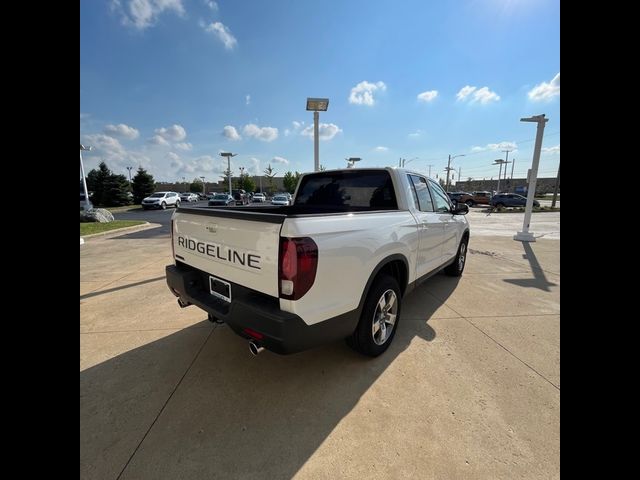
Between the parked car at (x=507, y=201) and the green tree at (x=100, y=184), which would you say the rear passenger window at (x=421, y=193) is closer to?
the parked car at (x=507, y=201)

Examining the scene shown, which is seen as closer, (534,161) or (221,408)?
(221,408)

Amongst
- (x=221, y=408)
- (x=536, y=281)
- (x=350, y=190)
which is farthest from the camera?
(x=536, y=281)

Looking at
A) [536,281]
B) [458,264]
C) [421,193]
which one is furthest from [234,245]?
[536,281]

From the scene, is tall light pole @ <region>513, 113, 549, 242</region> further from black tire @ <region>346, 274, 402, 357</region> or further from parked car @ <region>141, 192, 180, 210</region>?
parked car @ <region>141, 192, 180, 210</region>

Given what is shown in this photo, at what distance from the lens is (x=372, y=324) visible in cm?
252

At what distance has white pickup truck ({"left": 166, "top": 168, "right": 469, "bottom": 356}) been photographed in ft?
5.95

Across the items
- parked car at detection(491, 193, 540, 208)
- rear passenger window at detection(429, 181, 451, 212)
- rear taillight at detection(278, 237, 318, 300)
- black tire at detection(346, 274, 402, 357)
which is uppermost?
parked car at detection(491, 193, 540, 208)

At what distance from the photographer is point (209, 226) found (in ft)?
7.78

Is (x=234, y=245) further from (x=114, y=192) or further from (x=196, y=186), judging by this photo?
(x=196, y=186)

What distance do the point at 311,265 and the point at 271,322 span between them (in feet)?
1.50

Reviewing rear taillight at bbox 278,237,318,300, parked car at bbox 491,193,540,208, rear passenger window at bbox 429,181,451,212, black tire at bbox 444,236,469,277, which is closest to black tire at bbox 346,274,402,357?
rear taillight at bbox 278,237,318,300

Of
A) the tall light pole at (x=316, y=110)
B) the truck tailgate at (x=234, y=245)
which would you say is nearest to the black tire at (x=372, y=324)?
the truck tailgate at (x=234, y=245)
